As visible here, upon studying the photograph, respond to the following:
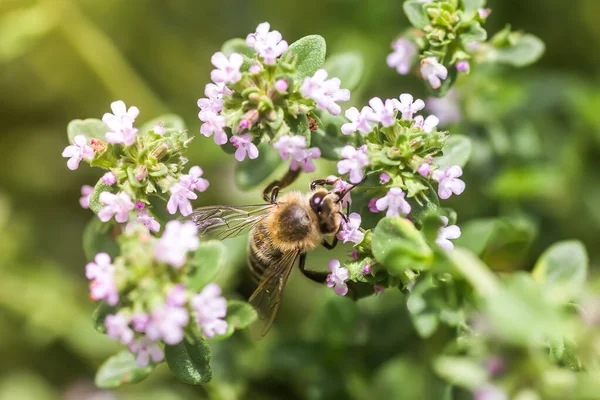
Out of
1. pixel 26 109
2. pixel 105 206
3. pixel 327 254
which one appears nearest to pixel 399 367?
pixel 327 254

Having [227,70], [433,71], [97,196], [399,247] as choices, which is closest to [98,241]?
[97,196]

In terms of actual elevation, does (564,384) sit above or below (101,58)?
below

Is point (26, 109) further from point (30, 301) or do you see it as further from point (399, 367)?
point (399, 367)

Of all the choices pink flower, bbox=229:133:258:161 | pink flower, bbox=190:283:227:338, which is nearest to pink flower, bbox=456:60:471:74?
pink flower, bbox=229:133:258:161

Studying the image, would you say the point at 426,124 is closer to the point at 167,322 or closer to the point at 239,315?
the point at 239,315

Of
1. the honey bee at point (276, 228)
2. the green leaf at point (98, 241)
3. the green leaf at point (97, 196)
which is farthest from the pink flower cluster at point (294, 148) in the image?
the green leaf at point (98, 241)

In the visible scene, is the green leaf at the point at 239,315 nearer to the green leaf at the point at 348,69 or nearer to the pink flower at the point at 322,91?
the pink flower at the point at 322,91
